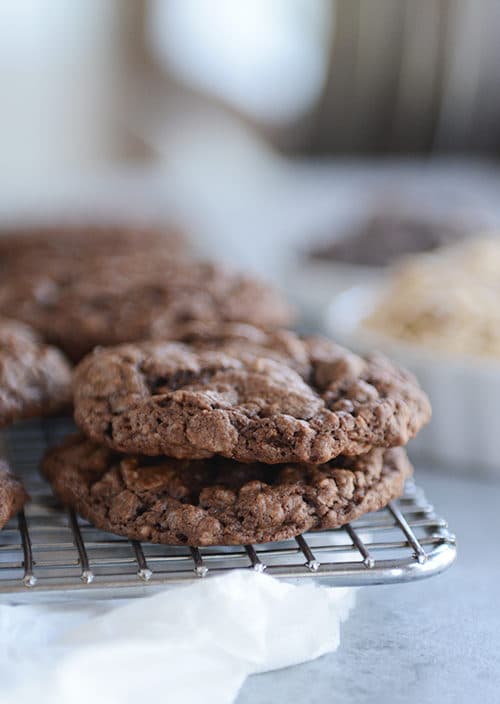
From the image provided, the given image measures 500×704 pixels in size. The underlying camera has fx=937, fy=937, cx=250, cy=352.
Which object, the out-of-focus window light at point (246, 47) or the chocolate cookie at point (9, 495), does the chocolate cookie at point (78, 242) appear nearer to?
the chocolate cookie at point (9, 495)

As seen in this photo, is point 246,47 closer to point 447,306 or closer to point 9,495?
point 447,306

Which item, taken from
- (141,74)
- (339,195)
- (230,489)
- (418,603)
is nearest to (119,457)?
(230,489)

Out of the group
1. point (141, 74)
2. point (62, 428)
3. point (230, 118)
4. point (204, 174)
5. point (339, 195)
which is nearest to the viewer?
point (62, 428)

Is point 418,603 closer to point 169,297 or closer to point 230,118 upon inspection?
point 169,297

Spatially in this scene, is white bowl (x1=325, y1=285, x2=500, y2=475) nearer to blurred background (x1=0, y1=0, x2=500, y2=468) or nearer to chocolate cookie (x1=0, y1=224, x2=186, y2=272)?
blurred background (x1=0, y1=0, x2=500, y2=468)

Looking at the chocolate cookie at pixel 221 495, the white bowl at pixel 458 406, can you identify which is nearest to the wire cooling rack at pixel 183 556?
the chocolate cookie at pixel 221 495
